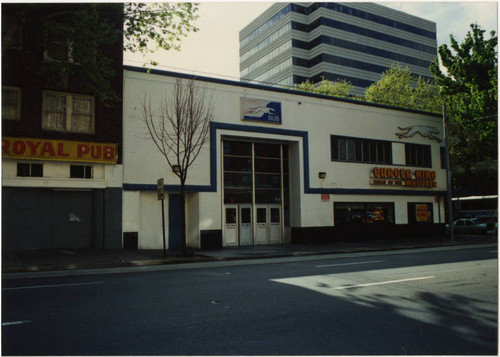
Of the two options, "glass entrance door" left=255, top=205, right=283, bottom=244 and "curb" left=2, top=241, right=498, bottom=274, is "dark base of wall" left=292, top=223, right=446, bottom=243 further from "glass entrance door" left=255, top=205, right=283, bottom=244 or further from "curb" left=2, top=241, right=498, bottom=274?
"curb" left=2, top=241, right=498, bottom=274

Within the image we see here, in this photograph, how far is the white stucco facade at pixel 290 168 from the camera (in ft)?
64.1

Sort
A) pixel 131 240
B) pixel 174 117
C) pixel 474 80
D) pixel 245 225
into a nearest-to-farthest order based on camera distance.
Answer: pixel 131 240 < pixel 174 117 < pixel 245 225 < pixel 474 80

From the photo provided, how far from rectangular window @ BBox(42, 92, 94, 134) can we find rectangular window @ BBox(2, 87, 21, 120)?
93 cm

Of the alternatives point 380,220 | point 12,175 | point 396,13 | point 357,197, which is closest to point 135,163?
point 12,175

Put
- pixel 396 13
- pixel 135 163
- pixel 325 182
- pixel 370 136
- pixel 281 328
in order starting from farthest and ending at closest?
pixel 396 13 < pixel 370 136 < pixel 325 182 < pixel 135 163 < pixel 281 328

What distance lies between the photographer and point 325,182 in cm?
2475

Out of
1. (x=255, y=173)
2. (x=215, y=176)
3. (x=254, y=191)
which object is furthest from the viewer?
(x=255, y=173)

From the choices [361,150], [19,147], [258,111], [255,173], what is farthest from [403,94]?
[19,147]

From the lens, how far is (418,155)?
29.4 metres

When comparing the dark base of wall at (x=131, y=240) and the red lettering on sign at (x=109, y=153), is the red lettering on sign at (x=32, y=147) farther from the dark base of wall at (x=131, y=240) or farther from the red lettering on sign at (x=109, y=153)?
the dark base of wall at (x=131, y=240)

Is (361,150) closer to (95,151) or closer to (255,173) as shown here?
(255,173)

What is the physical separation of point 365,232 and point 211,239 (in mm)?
10383

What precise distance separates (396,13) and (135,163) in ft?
267

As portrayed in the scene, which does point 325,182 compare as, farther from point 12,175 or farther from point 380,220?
point 12,175
